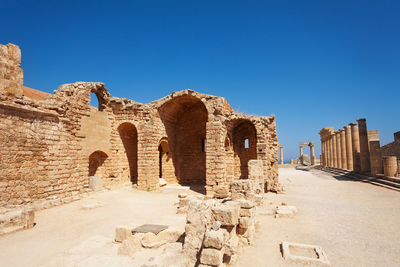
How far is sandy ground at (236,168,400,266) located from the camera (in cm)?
507

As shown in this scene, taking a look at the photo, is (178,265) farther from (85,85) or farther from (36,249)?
(85,85)

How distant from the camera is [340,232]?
6.59 m

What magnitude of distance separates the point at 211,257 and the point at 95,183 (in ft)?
33.6

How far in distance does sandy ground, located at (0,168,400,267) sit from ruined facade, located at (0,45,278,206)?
1862mm

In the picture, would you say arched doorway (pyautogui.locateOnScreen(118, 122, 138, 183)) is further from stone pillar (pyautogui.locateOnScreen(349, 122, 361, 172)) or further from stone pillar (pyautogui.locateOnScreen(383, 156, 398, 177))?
stone pillar (pyautogui.locateOnScreen(349, 122, 361, 172))

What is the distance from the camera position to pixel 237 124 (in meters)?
16.2

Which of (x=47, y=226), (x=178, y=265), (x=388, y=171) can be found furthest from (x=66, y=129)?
(x=388, y=171)

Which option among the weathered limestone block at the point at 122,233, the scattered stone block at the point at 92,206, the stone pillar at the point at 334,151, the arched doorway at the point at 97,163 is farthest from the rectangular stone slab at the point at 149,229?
the stone pillar at the point at 334,151

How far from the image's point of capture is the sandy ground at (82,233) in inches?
197

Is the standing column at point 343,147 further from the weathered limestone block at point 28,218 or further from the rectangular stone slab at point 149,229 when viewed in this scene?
the weathered limestone block at point 28,218

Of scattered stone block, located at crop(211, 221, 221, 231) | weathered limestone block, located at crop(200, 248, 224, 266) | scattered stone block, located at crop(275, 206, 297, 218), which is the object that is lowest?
scattered stone block, located at crop(275, 206, 297, 218)

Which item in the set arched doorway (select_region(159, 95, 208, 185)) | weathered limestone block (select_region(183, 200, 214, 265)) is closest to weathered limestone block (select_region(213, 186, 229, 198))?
arched doorway (select_region(159, 95, 208, 185))

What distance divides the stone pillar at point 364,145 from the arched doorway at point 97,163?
20.2 m

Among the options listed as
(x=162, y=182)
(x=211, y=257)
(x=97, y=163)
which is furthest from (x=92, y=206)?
(x=211, y=257)
